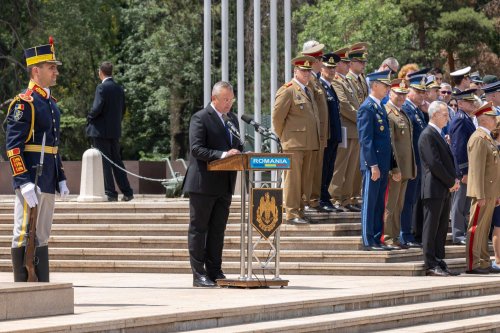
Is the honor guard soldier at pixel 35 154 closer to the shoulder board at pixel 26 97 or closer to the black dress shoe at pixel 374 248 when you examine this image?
the shoulder board at pixel 26 97

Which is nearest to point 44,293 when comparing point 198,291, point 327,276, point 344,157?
point 198,291

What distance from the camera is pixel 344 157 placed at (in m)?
17.3

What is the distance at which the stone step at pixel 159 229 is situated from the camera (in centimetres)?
1623

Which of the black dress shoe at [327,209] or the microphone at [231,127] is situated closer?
the microphone at [231,127]

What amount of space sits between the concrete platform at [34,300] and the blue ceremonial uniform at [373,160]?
18.0ft

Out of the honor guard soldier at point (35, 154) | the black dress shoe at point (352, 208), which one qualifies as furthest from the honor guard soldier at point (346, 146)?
the honor guard soldier at point (35, 154)

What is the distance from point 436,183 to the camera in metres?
15.2

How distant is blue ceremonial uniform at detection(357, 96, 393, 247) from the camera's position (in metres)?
15.4

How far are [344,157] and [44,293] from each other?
7410mm

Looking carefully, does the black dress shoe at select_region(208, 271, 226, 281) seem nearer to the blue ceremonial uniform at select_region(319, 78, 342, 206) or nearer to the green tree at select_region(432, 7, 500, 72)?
the blue ceremonial uniform at select_region(319, 78, 342, 206)

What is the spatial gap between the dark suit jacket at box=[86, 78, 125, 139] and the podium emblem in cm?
643

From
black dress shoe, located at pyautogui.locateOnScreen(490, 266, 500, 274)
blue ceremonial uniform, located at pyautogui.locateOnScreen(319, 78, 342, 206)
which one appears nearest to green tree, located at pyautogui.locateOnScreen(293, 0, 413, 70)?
blue ceremonial uniform, located at pyautogui.locateOnScreen(319, 78, 342, 206)

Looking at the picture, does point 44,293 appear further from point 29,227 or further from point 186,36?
point 186,36

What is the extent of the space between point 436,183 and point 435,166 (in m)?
0.19
